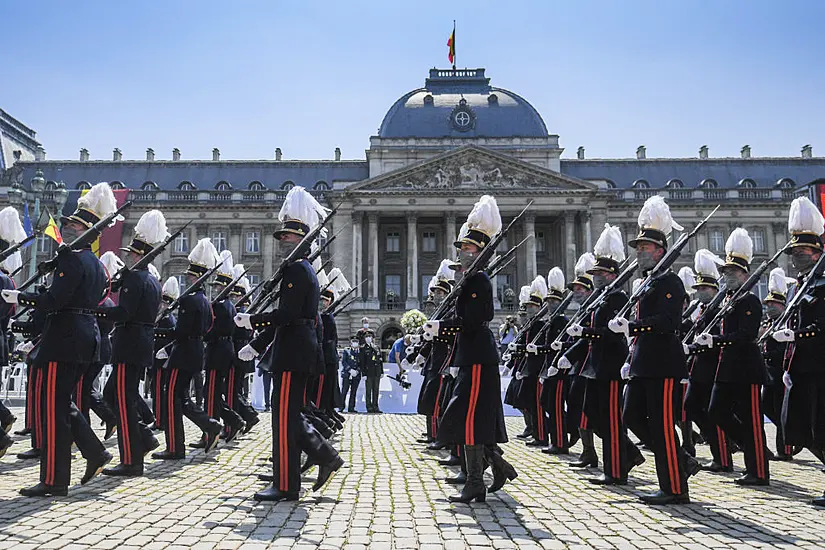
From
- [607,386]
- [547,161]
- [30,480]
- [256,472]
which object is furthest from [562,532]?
[547,161]

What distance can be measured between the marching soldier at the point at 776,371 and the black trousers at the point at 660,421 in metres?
2.05

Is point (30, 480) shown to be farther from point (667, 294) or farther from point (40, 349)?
point (667, 294)

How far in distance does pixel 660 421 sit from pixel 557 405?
12.7 ft

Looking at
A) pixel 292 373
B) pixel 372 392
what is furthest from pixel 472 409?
pixel 372 392

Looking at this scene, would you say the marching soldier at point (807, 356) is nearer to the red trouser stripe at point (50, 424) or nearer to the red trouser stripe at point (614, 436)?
the red trouser stripe at point (614, 436)

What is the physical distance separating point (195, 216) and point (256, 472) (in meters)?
49.5

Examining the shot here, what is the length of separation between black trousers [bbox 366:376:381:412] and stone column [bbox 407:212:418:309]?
30495 millimetres

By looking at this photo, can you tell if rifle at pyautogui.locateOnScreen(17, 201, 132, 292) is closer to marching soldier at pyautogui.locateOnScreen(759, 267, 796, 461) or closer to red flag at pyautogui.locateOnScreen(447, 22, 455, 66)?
marching soldier at pyautogui.locateOnScreen(759, 267, 796, 461)

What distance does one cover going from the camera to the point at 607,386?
26.4ft

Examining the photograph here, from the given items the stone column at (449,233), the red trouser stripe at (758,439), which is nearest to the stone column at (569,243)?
the stone column at (449,233)

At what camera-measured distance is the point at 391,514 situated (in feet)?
19.3

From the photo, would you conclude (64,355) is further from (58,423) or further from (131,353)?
(131,353)

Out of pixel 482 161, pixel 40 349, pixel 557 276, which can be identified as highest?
pixel 482 161

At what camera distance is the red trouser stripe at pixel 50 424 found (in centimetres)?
643
